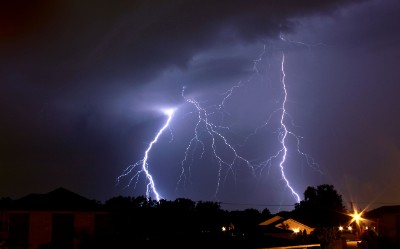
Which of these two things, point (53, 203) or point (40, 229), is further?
point (53, 203)

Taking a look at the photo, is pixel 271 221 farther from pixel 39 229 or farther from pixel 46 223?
pixel 39 229

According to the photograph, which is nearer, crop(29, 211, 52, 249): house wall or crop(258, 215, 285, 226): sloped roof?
crop(29, 211, 52, 249): house wall

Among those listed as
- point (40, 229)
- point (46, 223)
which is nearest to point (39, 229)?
point (40, 229)

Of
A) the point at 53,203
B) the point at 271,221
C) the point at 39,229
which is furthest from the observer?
the point at 271,221

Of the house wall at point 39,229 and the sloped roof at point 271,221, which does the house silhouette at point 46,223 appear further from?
the sloped roof at point 271,221

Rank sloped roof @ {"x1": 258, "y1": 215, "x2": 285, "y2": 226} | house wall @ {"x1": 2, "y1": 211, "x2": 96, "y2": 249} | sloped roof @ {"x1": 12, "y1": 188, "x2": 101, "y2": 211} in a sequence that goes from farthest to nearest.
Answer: sloped roof @ {"x1": 258, "y1": 215, "x2": 285, "y2": 226}
sloped roof @ {"x1": 12, "y1": 188, "x2": 101, "y2": 211}
house wall @ {"x1": 2, "y1": 211, "x2": 96, "y2": 249}

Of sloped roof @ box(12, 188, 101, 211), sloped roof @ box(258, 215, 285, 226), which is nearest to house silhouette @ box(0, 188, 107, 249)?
sloped roof @ box(12, 188, 101, 211)

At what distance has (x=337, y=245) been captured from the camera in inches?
1069

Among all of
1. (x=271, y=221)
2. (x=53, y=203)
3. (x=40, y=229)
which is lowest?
(x=40, y=229)

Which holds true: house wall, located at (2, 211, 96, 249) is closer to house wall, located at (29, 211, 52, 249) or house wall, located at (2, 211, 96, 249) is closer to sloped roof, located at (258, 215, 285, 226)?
house wall, located at (29, 211, 52, 249)

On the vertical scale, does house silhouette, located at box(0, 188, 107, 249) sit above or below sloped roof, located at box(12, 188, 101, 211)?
below

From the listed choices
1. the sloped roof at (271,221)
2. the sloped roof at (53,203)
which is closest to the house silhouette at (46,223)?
the sloped roof at (53,203)

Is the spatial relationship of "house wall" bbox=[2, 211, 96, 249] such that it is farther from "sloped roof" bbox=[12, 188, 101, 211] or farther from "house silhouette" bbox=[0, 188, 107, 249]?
"sloped roof" bbox=[12, 188, 101, 211]

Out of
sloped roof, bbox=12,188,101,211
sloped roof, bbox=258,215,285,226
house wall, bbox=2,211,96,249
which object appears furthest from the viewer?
sloped roof, bbox=258,215,285,226
